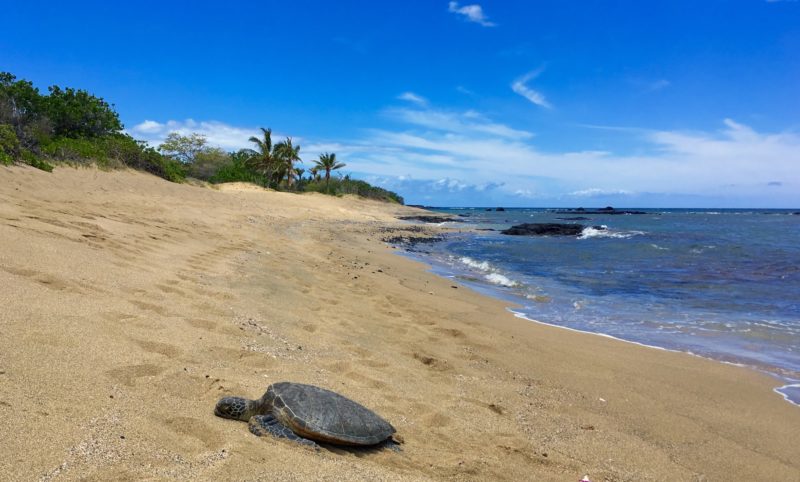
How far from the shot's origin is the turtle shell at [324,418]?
3268 mm

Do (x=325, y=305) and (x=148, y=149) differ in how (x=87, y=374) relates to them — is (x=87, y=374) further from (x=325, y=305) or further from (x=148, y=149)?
(x=148, y=149)

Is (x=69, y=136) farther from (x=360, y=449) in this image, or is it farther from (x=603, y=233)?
(x=603, y=233)

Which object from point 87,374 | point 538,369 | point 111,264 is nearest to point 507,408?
point 538,369

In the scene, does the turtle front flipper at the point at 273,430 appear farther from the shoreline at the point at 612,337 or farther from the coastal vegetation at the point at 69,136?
the coastal vegetation at the point at 69,136

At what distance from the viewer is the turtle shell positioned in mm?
3268

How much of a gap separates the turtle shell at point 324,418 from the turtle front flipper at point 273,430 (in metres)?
0.04

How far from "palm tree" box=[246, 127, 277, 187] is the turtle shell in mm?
Answer: 49313

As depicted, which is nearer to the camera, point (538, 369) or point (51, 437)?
point (51, 437)

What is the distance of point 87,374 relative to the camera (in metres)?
3.23

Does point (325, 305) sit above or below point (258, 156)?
below

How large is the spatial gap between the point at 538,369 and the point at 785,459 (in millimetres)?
2380

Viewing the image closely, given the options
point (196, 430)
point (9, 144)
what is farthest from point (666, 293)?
point (9, 144)

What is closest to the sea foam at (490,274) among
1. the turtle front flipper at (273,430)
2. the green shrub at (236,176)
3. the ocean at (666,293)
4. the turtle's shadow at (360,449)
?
the ocean at (666,293)

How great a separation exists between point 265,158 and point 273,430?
165ft
